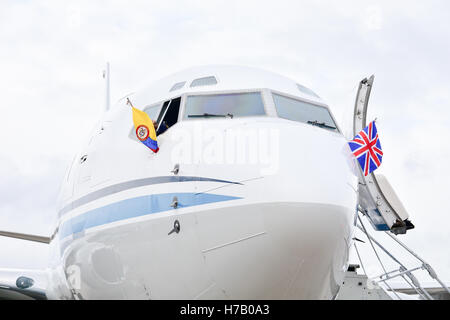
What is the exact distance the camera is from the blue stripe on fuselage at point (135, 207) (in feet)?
18.6

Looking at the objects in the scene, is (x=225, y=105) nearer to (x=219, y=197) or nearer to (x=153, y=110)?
(x=153, y=110)

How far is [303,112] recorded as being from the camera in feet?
23.4

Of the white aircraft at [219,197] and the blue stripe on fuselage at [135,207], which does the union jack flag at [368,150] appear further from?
the blue stripe on fuselage at [135,207]

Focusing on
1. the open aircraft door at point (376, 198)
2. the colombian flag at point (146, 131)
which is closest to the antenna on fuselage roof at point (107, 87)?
the open aircraft door at point (376, 198)

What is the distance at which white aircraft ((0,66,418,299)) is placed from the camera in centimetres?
530

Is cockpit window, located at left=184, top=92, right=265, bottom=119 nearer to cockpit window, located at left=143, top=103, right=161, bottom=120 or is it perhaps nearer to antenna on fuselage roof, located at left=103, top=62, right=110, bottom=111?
cockpit window, located at left=143, top=103, right=161, bottom=120

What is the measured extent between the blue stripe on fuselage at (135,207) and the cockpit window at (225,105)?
48.3 inches

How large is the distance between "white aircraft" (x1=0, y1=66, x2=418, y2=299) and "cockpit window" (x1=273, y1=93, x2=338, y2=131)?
0.09 ft

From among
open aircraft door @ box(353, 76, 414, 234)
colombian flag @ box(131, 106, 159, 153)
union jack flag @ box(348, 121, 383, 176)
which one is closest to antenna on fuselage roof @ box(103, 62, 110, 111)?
open aircraft door @ box(353, 76, 414, 234)

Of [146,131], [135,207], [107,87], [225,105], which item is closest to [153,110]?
[146,131]

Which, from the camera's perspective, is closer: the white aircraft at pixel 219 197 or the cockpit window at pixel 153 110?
the white aircraft at pixel 219 197

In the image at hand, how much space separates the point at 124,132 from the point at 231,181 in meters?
2.58

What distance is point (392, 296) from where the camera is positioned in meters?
18.0
